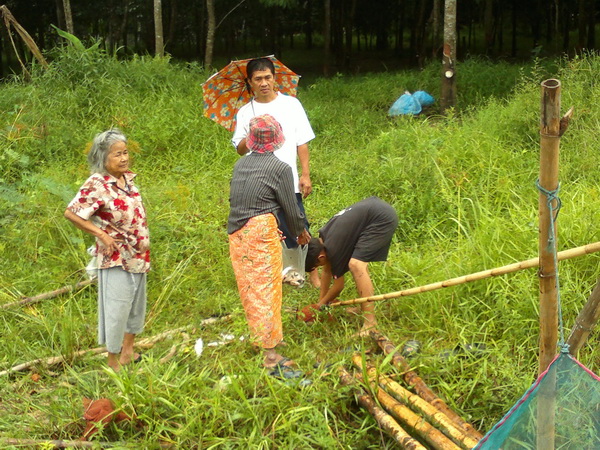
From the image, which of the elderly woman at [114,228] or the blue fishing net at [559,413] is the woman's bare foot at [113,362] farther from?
the blue fishing net at [559,413]

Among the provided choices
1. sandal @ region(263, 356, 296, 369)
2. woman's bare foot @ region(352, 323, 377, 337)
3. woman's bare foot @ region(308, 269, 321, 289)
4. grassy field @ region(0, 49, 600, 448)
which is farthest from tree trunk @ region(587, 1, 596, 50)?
sandal @ region(263, 356, 296, 369)

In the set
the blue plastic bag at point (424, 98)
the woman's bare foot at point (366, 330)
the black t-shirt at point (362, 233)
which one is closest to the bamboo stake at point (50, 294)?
the black t-shirt at point (362, 233)

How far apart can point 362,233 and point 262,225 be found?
2.21 ft

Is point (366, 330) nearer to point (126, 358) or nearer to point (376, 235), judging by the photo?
point (376, 235)

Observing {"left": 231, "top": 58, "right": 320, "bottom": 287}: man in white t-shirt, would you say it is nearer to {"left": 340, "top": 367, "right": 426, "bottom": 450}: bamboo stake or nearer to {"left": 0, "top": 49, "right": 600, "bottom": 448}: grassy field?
{"left": 0, "top": 49, "right": 600, "bottom": 448}: grassy field

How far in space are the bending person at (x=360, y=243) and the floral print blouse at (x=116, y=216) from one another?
979mm

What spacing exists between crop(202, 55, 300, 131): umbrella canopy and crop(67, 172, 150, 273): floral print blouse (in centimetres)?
143

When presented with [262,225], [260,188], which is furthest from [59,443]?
[260,188]

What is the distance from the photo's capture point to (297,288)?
4789 mm

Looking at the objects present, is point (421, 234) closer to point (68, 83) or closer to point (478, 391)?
point (478, 391)

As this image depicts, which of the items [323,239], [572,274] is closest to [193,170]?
[323,239]

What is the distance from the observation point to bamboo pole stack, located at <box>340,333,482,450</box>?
2803 mm

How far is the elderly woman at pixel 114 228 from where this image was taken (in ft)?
11.3

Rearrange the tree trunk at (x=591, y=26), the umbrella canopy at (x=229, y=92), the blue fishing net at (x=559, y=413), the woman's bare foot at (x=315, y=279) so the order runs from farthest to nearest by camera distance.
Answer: the tree trunk at (x=591, y=26), the umbrella canopy at (x=229, y=92), the woman's bare foot at (x=315, y=279), the blue fishing net at (x=559, y=413)
